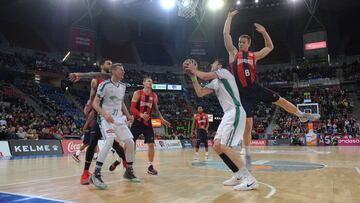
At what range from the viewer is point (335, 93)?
36.1m

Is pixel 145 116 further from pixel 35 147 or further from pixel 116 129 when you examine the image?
pixel 35 147

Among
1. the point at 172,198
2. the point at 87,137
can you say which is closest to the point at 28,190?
the point at 172,198

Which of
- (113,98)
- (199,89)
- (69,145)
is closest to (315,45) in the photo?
(69,145)

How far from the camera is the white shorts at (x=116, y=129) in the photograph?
5.69 meters

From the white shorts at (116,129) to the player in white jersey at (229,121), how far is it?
1589 millimetres

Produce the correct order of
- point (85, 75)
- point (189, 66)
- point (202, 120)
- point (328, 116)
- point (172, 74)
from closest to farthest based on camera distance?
1. point (189, 66)
2. point (85, 75)
3. point (202, 120)
4. point (328, 116)
5. point (172, 74)

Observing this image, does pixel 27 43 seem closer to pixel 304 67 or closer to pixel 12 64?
pixel 12 64

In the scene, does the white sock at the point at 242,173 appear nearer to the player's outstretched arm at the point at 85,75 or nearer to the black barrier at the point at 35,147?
the player's outstretched arm at the point at 85,75

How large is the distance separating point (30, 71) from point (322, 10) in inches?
1251

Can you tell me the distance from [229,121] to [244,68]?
142cm

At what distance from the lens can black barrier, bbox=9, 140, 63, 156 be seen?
48.5ft

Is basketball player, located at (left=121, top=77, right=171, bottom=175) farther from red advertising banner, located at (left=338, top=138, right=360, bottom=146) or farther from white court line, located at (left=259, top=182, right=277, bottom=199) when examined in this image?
red advertising banner, located at (left=338, top=138, right=360, bottom=146)

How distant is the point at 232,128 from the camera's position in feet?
16.9

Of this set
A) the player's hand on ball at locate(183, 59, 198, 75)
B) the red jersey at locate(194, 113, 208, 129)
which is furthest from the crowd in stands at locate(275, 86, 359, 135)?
the player's hand on ball at locate(183, 59, 198, 75)
